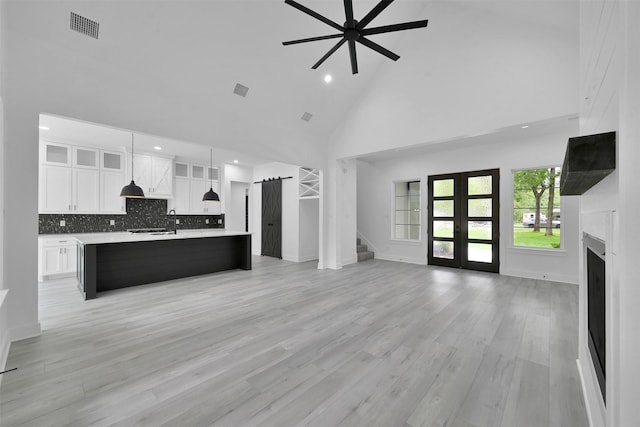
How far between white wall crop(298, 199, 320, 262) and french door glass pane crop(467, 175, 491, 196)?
13.1ft

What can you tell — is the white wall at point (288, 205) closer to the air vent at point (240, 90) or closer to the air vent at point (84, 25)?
the air vent at point (240, 90)

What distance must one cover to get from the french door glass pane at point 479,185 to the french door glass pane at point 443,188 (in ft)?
1.40

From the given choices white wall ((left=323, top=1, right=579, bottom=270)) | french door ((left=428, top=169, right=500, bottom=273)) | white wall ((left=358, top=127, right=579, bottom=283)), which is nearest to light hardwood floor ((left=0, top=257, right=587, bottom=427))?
white wall ((left=358, top=127, right=579, bottom=283))

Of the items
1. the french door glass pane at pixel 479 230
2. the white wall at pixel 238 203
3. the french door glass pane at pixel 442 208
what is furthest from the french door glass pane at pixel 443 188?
the white wall at pixel 238 203

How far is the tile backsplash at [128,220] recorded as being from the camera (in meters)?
5.88

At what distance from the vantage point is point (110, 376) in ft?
7.00

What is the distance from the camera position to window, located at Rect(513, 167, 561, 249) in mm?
5438

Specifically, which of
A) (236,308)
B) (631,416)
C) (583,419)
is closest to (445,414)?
(583,419)

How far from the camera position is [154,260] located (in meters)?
5.00

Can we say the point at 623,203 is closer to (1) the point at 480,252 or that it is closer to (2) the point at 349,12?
(2) the point at 349,12

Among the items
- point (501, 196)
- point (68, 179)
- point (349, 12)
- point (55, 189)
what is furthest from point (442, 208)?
point (55, 189)

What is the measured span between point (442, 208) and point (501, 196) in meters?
1.30

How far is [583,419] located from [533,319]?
6.28 ft

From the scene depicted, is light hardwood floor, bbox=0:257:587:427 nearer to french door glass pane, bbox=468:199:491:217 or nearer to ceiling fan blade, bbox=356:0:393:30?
french door glass pane, bbox=468:199:491:217
